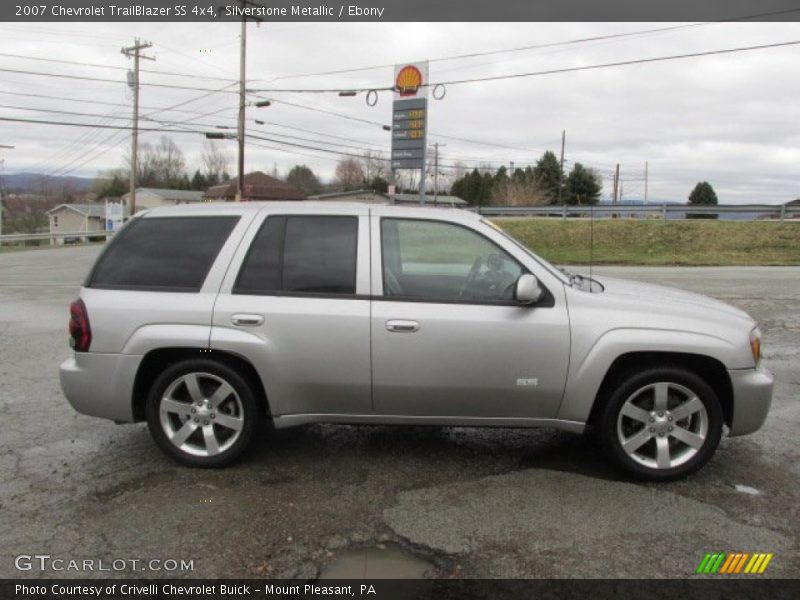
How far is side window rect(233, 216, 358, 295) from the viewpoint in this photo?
3975 mm

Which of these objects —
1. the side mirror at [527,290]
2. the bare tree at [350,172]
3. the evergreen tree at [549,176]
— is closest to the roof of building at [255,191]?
the bare tree at [350,172]

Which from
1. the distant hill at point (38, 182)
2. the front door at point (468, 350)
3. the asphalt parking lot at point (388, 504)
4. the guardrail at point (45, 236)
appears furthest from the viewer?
the distant hill at point (38, 182)

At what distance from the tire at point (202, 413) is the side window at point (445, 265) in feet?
3.78

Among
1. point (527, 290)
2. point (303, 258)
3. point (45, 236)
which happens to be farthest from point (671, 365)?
point (45, 236)

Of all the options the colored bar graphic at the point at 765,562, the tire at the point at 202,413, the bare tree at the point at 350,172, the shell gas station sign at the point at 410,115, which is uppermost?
the bare tree at the point at 350,172

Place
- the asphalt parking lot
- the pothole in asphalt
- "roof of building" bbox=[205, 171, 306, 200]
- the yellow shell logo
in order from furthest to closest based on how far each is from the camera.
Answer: "roof of building" bbox=[205, 171, 306, 200] < the yellow shell logo < the asphalt parking lot < the pothole in asphalt

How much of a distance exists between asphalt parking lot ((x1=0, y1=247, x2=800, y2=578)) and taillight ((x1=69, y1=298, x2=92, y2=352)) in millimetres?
829

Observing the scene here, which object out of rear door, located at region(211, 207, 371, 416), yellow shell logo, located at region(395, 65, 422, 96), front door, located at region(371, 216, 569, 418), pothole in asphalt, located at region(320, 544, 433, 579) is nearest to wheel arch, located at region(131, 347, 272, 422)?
rear door, located at region(211, 207, 371, 416)

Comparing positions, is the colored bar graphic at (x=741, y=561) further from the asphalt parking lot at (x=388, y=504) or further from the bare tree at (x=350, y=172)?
the bare tree at (x=350, y=172)

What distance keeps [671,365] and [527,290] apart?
41.5 inches

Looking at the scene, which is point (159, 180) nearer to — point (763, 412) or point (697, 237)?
point (697, 237)

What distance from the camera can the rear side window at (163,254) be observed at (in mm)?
4066

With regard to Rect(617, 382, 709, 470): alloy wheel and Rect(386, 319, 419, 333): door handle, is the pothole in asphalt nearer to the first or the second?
Rect(386, 319, 419, 333): door handle

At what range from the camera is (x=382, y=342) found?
3.84 meters
